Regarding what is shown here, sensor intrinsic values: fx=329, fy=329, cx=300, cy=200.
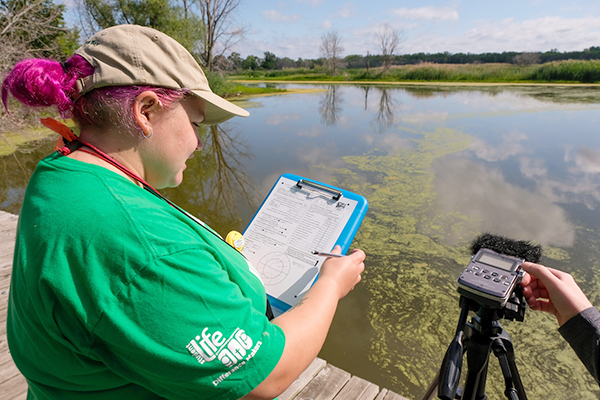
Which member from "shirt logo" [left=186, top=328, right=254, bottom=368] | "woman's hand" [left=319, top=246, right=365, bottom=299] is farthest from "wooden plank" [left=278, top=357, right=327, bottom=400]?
"shirt logo" [left=186, top=328, right=254, bottom=368]

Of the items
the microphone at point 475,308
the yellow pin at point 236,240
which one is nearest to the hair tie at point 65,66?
the yellow pin at point 236,240

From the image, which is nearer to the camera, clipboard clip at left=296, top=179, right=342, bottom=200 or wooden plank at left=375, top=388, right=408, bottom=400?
clipboard clip at left=296, top=179, right=342, bottom=200

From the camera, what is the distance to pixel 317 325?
70 centimetres

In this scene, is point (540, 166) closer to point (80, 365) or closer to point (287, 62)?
point (80, 365)

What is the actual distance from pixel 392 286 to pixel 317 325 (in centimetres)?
229

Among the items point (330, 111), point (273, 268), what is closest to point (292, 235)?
point (273, 268)

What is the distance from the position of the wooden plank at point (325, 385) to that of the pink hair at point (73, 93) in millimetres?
1406

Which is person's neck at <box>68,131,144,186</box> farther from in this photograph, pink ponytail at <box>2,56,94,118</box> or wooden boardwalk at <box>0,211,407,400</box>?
wooden boardwalk at <box>0,211,407,400</box>

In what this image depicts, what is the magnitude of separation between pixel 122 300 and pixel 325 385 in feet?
4.47

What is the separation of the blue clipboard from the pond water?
53.3 inches

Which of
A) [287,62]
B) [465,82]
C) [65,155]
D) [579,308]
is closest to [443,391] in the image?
[579,308]

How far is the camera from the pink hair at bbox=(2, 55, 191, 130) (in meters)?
0.61

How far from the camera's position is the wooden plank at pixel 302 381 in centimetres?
148

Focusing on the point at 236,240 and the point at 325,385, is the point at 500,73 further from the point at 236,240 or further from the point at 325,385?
the point at 236,240
